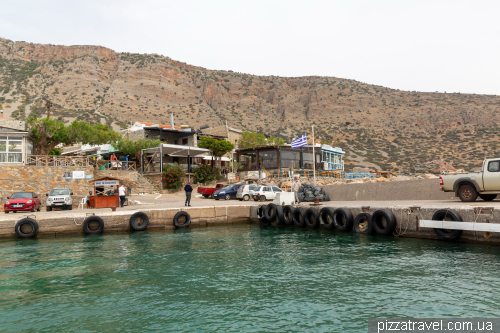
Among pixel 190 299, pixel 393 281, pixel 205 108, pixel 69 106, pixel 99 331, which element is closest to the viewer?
pixel 99 331

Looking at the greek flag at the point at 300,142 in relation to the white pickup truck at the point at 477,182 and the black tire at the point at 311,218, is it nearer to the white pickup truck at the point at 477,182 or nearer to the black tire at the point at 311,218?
the black tire at the point at 311,218

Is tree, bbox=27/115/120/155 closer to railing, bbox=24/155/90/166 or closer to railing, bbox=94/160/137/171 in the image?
railing, bbox=24/155/90/166

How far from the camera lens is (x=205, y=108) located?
10425cm

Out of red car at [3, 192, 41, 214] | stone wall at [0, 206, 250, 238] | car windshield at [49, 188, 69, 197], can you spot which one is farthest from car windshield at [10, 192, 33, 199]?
stone wall at [0, 206, 250, 238]

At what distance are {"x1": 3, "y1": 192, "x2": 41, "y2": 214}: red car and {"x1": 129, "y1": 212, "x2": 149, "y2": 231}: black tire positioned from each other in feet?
28.2

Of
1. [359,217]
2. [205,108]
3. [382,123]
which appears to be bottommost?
[359,217]

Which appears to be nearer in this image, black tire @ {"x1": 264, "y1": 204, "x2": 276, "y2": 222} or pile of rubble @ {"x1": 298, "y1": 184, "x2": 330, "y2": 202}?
black tire @ {"x1": 264, "y1": 204, "x2": 276, "y2": 222}

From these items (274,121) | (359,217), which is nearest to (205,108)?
(274,121)

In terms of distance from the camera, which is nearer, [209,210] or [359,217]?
[359,217]

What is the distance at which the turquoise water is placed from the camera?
261 inches

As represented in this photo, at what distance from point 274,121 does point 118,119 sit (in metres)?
46.3

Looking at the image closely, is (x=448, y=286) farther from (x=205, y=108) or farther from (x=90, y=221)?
(x=205, y=108)

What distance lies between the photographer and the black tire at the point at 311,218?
61.8 ft

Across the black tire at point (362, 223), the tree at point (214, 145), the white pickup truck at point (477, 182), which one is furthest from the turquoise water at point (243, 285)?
the tree at point (214, 145)
